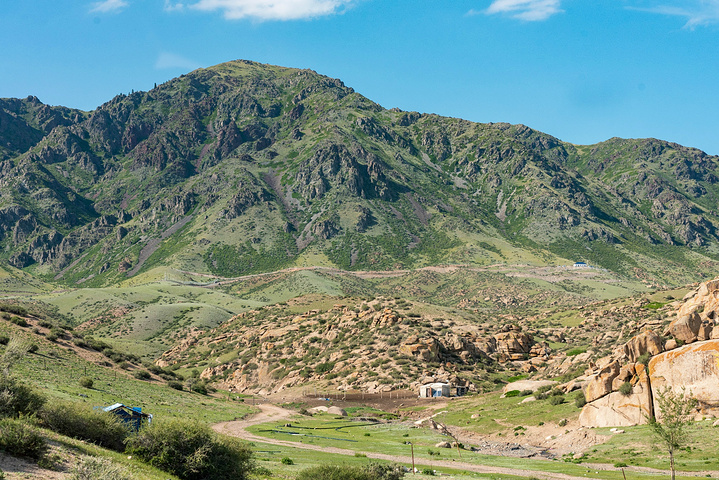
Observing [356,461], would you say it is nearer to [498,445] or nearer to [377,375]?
[498,445]

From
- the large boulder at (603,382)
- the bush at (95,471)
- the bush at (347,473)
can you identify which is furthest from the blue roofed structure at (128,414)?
the large boulder at (603,382)

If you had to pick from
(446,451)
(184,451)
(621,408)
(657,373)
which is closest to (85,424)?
(184,451)

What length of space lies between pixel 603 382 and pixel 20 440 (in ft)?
129

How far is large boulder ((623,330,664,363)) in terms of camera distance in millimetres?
39438

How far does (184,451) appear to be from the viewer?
2498 cm

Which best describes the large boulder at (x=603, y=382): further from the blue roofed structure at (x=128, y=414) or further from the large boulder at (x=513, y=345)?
the large boulder at (x=513, y=345)

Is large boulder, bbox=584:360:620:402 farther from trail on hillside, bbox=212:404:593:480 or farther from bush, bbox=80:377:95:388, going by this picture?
bush, bbox=80:377:95:388

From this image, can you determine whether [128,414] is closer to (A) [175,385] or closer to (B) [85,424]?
(B) [85,424]

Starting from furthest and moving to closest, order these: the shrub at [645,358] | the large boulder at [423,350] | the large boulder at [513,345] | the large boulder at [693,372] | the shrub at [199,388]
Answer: the large boulder at [513,345] → the large boulder at [423,350] → the shrub at [199,388] → the shrub at [645,358] → the large boulder at [693,372]

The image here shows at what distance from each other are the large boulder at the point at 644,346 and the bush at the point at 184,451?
31.7 metres

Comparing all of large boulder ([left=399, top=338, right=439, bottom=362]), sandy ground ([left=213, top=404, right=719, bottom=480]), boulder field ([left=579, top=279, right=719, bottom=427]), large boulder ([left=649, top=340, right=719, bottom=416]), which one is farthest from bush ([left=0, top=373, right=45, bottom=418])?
large boulder ([left=399, top=338, right=439, bottom=362])

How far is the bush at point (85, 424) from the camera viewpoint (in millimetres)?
24297

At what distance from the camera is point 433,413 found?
62.6m

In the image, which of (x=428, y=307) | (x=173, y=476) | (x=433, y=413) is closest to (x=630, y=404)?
(x=433, y=413)
